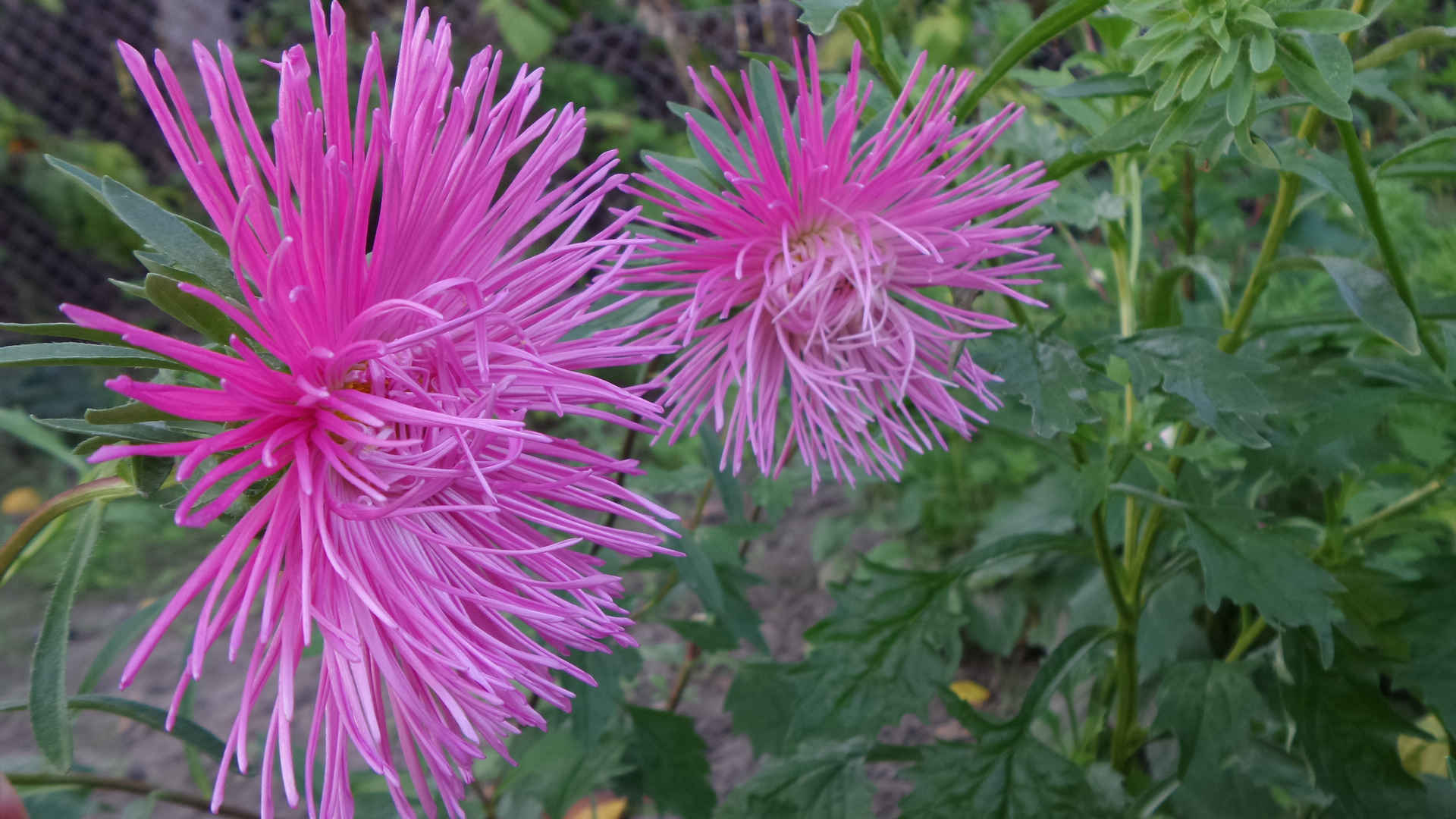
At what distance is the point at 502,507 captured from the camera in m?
0.46

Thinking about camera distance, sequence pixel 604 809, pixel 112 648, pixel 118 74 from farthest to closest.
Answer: pixel 118 74, pixel 604 809, pixel 112 648

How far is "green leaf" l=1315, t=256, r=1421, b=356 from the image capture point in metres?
0.58

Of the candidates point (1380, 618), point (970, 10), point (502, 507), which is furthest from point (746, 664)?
point (970, 10)

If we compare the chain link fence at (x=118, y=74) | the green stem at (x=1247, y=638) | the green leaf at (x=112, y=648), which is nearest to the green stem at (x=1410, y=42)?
the green stem at (x=1247, y=638)

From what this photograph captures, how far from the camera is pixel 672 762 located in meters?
1.05

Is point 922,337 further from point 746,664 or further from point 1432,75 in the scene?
point 1432,75

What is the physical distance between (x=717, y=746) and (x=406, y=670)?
125 centimetres

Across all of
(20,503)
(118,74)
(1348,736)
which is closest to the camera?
(1348,736)

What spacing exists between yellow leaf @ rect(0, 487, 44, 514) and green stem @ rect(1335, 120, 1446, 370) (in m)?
3.00

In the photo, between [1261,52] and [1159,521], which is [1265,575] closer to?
[1159,521]

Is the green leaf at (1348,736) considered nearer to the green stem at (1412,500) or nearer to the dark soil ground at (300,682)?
the green stem at (1412,500)

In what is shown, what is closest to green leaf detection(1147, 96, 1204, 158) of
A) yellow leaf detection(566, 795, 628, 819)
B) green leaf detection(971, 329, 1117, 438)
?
green leaf detection(971, 329, 1117, 438)

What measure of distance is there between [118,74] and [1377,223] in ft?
13.7

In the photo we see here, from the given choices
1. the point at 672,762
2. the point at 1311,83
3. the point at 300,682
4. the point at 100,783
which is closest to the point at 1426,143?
the point at 1311,83
